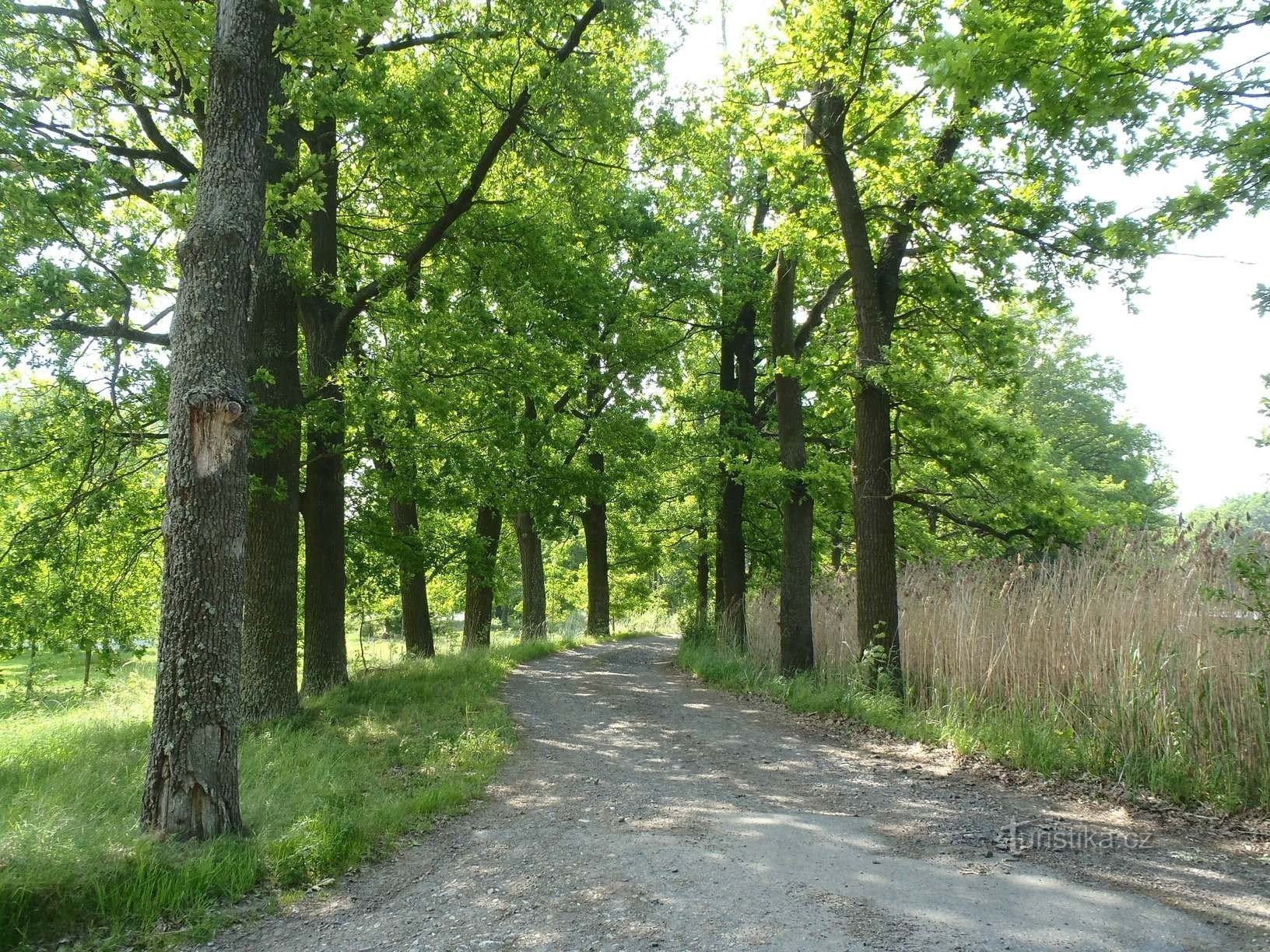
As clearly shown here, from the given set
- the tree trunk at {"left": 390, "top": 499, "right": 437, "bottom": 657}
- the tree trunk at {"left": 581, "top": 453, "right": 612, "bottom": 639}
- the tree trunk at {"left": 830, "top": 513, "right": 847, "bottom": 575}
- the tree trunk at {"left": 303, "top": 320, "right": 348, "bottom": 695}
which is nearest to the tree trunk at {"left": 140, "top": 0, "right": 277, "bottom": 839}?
the tree trunk at {"left": 303, "top": 320, "right": 348, "bottom": 695}

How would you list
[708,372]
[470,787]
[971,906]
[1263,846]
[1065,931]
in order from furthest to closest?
[708,372] → [470,787] → [1263,846] → [971,906] → [1065,931]

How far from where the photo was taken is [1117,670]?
21.1ft

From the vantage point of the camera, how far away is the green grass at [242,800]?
4117 millimetres

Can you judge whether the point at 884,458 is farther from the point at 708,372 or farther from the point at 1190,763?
the point at 708,372

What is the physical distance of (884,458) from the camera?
418 inches

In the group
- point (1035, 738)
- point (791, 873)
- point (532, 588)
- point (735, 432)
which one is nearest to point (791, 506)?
point (735, 432)

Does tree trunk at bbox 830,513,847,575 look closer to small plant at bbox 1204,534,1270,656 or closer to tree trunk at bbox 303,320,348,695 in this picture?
tree trunk at bbox 303,320,348,695

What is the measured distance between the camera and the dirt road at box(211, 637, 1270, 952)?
3.80m

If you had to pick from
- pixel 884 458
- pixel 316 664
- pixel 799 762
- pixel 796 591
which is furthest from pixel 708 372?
pixel 799 762

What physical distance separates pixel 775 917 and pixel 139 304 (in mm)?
10137

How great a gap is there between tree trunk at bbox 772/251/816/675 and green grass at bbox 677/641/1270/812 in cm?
135

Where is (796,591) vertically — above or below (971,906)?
above

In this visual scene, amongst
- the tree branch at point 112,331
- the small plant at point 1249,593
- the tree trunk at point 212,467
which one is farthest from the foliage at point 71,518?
the small plant at point 1249,593

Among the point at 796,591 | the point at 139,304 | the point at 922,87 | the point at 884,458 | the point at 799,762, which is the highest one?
the point at 922,87
